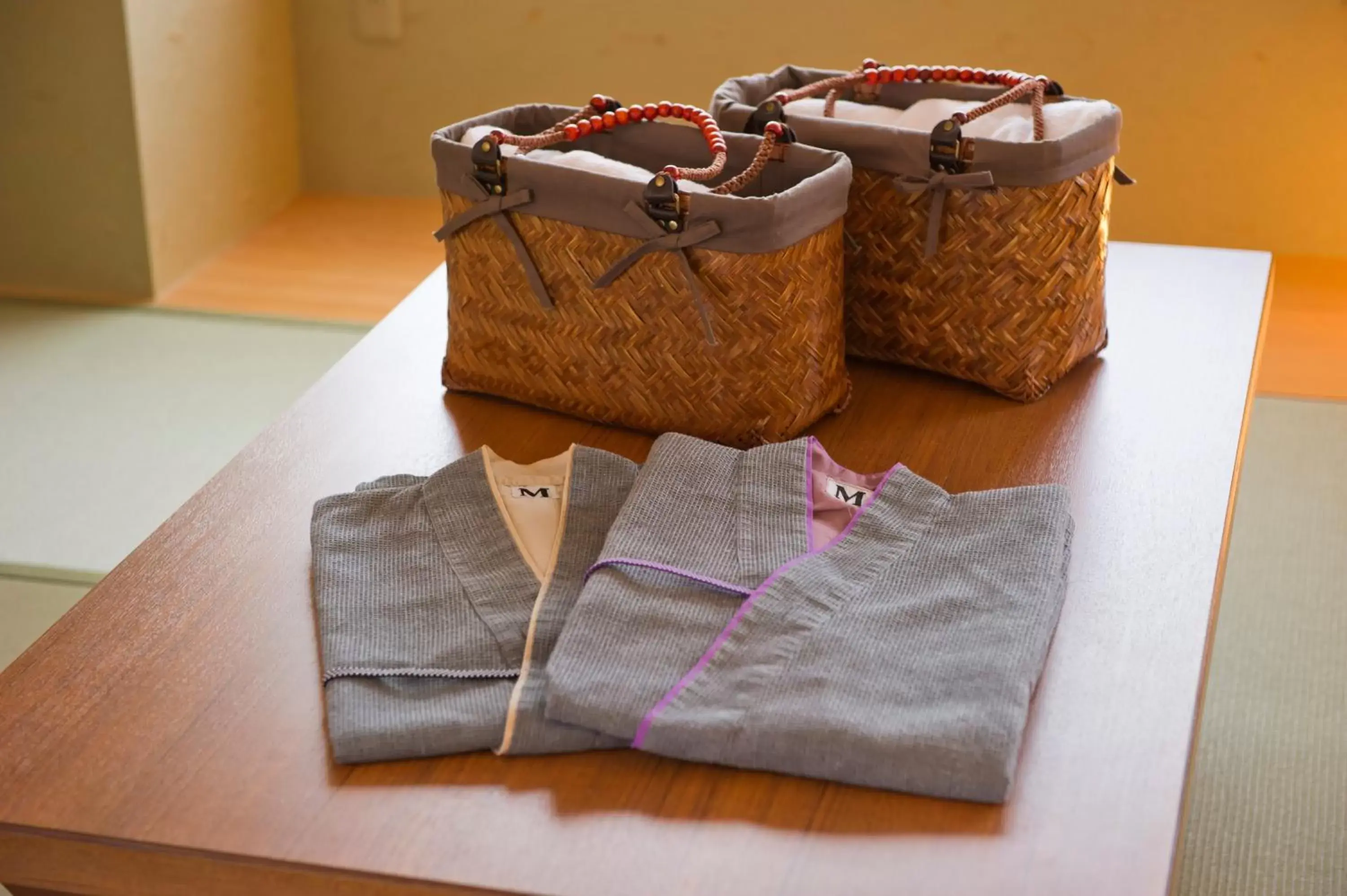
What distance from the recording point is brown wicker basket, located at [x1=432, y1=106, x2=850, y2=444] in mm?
1047

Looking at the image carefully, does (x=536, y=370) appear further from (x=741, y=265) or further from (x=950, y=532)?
(x=950, y=532)

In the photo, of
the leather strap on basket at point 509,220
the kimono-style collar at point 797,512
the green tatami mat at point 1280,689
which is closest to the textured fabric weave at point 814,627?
the kimono-style collar at point 797,512

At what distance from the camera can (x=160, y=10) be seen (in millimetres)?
2512

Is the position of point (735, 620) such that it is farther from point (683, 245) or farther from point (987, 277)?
point (987, 277)

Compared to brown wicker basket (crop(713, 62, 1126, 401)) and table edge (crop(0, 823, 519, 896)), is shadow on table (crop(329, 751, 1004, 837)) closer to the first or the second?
table edge (crop(0, 823, 519, 896))

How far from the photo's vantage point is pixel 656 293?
107 cm

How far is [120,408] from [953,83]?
141cm

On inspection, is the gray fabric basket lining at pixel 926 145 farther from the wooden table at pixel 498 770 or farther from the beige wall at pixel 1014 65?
the beige wall at pixel 1014 65

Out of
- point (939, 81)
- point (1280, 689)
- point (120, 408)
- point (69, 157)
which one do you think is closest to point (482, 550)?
point (939, 81)

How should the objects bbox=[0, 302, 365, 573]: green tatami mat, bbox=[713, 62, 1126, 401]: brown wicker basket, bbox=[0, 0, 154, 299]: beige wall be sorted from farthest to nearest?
bbox=[0, 0, 154, 299]: beige wall
bbox=[0, 302, 365, 573]: green tatami mat
bbox=[713, 62, 1126, 401]: brown wicker basket

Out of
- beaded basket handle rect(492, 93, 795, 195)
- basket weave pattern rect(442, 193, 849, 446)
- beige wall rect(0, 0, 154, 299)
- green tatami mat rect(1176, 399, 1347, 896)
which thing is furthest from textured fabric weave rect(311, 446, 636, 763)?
beige wall rect(0, 0, 154, 299)

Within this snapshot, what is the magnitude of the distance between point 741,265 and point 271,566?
394 millimetres

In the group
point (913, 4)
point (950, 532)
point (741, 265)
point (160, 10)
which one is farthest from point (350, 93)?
point (950, 532)

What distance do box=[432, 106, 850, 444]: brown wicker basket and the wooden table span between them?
0.23 feet
